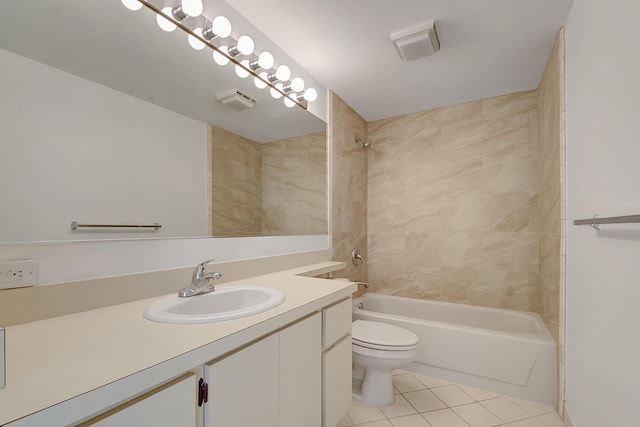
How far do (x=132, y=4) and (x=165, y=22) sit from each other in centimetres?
13

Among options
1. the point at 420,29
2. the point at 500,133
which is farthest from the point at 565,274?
the point at 420,29

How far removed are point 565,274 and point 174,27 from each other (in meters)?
2.33

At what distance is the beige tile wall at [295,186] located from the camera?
1793 mm

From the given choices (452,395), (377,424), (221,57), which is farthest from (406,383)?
(221,57)

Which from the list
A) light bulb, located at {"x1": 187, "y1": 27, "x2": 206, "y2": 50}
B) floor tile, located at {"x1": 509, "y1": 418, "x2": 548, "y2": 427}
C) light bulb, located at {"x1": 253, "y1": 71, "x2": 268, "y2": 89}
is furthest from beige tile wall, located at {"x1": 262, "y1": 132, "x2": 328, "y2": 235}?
floor tile, located at {"x1": 509, "y1": 418, "x2": 548, "y2": 427}

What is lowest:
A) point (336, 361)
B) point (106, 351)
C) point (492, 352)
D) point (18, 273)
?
point (492, 352)

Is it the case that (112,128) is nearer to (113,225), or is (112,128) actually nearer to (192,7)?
(113,225)

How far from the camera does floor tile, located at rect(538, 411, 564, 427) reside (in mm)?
1556

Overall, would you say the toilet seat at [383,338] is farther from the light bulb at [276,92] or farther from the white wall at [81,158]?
the light bulb at [276,92]

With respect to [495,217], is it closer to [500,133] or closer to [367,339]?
[500,133]

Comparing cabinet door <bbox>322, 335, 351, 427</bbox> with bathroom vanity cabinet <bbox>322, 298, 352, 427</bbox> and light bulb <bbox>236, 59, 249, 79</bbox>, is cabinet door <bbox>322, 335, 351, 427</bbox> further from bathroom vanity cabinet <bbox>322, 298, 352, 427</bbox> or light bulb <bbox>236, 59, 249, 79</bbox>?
light bulb <bbox>236, 59, 249, 79</bbox>

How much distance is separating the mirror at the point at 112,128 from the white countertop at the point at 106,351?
0.30 meters

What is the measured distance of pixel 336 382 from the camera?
1262 millimetres

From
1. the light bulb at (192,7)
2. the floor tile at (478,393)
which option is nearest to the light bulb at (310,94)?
the light bulb at (192,7)
